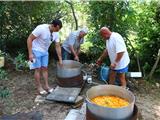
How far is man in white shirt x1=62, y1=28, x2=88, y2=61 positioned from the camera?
7.87m

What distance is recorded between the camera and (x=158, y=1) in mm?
8945

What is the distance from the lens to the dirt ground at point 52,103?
6570mm

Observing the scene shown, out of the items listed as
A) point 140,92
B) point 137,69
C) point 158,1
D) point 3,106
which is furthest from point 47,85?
point 158,1

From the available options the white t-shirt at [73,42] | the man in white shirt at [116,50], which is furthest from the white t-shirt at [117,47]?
the white t-shirt at [73,42]

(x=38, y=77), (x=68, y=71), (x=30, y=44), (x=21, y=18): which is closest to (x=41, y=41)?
(x=30, y=44)

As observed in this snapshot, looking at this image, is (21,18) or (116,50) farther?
(21,18)

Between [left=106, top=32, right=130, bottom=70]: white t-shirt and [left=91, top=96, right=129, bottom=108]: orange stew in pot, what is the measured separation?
120 cm

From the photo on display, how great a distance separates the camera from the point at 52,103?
683 cm

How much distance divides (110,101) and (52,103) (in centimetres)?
170

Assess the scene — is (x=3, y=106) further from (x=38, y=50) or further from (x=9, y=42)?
(x=9, y=42)

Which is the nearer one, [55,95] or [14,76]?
[55,95]

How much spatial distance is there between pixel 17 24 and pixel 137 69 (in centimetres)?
356

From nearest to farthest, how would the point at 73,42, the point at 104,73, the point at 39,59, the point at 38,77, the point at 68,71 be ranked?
the point at 39,59 → the point at 38,77 → the point at 68,71 → the point at 73,42 → the point at 104,73

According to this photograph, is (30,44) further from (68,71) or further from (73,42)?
(73,42)
